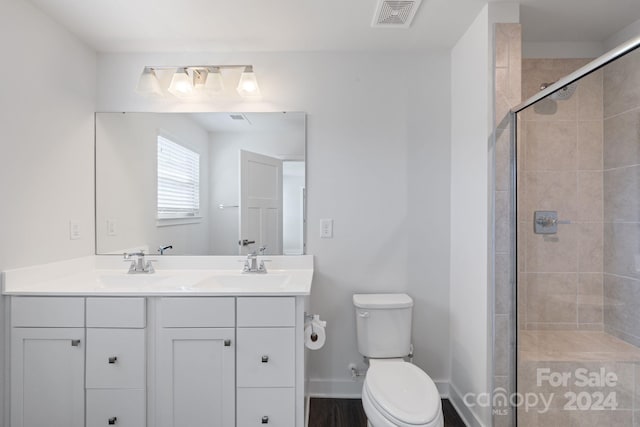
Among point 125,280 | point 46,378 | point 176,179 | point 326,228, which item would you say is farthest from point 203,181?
point 46,378

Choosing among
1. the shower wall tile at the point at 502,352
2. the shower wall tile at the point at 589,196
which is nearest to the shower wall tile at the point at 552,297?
the shower wall tile at the point at 502,352

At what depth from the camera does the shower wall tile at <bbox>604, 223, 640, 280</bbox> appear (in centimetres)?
134

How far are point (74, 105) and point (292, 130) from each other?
51.5 inches

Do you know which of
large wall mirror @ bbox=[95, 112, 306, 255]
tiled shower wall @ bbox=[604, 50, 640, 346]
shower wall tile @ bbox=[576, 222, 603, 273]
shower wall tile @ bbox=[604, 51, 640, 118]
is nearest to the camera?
shower wall tile @ bbox=[604, 51, 640, 118]

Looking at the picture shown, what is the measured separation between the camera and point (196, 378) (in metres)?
1.59

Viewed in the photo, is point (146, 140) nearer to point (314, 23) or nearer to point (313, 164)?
point (313, 164)

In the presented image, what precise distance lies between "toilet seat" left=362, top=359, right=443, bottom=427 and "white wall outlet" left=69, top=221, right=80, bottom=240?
1.87 m

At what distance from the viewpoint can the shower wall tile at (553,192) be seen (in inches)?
61.9

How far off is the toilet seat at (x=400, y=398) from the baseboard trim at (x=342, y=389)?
0.58 meters

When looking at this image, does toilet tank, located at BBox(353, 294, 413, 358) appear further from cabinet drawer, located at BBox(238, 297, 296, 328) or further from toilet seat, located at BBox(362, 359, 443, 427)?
cabinet drawer, located at BBox(238, 297, 296, 328)

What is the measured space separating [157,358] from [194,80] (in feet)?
5.37

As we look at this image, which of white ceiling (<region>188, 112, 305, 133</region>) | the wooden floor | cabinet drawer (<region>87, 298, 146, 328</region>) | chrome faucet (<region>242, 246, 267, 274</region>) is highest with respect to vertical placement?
white ceiling (<region>188, 112, 305, 133</region>)

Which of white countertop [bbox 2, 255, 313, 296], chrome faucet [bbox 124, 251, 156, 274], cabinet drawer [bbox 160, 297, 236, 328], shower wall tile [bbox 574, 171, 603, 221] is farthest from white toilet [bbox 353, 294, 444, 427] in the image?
chrome faucet [bbox 124, 251, 156, 274]

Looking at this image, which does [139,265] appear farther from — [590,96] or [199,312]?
[590,96]
